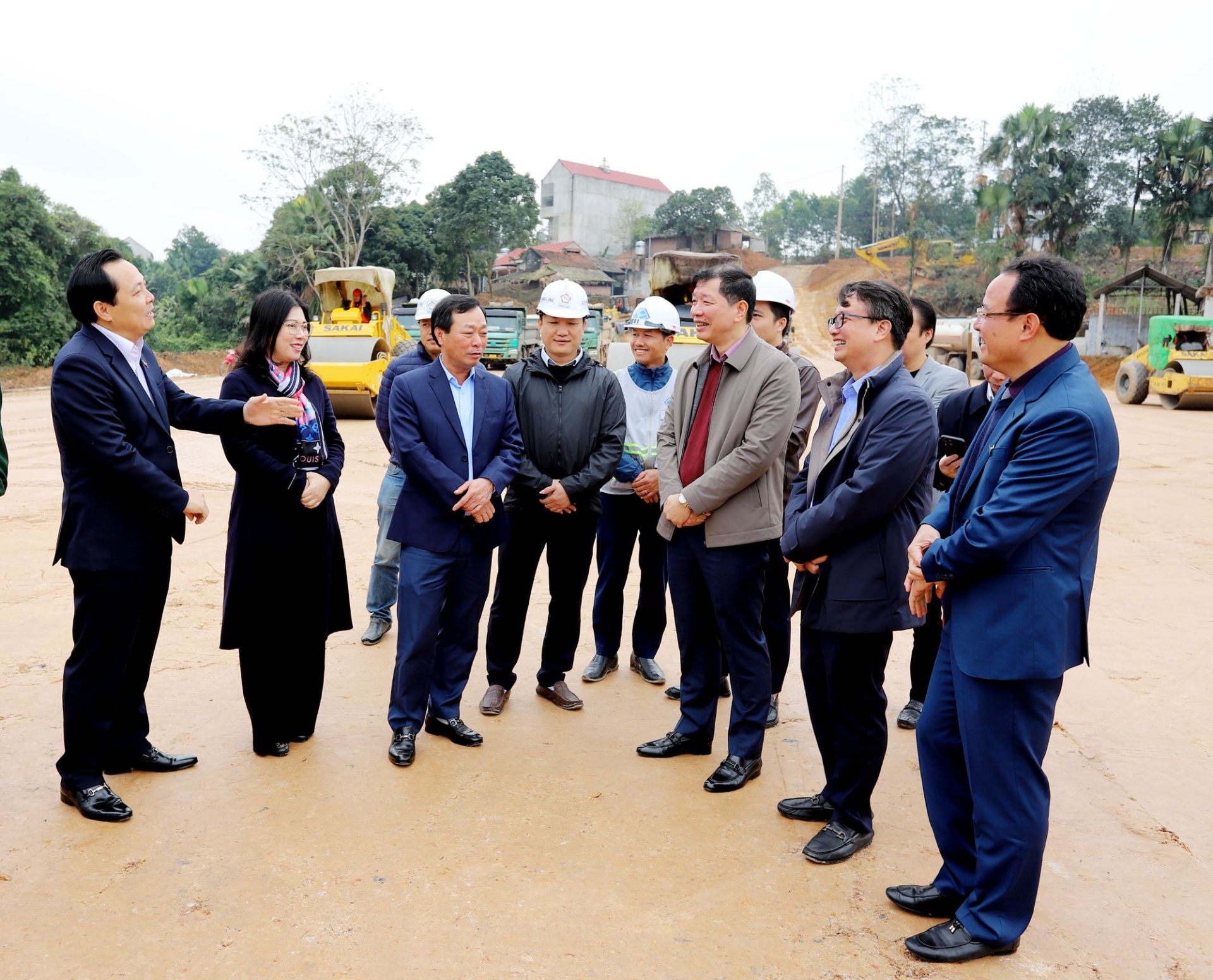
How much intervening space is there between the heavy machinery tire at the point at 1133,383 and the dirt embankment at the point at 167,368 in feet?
69.9

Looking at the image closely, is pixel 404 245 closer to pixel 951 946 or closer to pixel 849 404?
pixel 849 404

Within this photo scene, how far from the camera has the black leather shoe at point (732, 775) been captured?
11.2 ft

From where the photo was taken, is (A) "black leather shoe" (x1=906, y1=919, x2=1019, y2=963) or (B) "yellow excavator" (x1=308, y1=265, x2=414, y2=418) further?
(B) "yellow excavator" (x1=308, y1=265, x2=414, y2=418)

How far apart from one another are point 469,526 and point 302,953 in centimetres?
179

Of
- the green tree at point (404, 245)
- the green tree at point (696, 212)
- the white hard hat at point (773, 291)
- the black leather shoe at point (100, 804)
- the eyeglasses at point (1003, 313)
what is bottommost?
the black leather shoe at point (100, 804)

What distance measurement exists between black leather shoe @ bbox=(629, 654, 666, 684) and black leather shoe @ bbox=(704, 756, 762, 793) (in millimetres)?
1090

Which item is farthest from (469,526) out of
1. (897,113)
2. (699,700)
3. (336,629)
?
(897,113)

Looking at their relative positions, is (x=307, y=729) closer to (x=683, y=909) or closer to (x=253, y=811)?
(x=253, y=811)

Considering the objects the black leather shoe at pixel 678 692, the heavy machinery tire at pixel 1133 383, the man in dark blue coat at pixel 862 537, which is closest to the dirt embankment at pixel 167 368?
the black leather shoe at pixel 678 692

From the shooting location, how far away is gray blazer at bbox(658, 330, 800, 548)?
3.40 m

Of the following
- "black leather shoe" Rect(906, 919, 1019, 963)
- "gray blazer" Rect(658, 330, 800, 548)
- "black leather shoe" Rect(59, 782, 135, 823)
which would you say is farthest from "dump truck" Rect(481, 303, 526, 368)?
"black leather shoe" Rect(906, 919, 1019, 963)

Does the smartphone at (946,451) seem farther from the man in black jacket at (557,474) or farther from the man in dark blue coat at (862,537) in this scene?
the man in black jacket at (557,474)

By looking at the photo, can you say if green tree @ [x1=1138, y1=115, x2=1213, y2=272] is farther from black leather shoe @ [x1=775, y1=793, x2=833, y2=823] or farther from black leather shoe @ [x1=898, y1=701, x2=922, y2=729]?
black leather shoe @ [x1=775, y1=793, x2=833, y2=823]

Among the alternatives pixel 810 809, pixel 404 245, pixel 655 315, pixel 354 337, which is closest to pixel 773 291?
pixel 655 315
